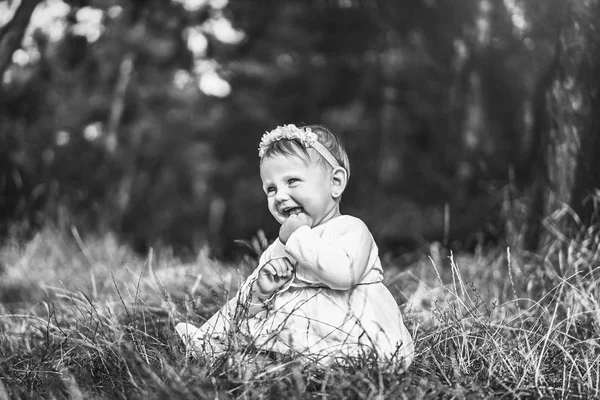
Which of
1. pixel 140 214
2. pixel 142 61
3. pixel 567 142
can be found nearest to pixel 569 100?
pixel 567 142

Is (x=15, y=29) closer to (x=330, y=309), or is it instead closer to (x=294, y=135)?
(x=294, y=135)

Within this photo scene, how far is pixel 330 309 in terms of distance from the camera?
2.07m

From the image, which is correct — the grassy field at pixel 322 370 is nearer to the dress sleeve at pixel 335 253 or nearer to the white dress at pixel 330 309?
the white dress at pixel 330 309

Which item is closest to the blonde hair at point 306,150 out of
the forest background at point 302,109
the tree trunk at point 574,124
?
the tree trunk at point 574,124

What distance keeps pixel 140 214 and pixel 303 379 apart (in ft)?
38.3

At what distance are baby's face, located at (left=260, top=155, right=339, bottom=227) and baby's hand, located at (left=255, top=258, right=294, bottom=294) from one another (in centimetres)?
17

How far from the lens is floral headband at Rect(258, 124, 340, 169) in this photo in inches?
84.6

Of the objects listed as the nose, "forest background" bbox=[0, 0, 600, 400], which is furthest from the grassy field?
the nose

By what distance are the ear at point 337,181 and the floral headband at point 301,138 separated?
2 cm

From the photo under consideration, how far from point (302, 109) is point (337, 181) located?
27.3ft

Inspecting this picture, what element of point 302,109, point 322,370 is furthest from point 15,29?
point 302,109

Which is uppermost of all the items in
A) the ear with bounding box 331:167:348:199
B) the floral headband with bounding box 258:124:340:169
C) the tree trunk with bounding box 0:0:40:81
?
the tree trunk with bounding box 0:0:40:81

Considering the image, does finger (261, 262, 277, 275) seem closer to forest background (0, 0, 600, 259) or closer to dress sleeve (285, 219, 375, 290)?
dress sleeve (285, 219, 375, 290)

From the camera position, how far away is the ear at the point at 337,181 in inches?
87.2
